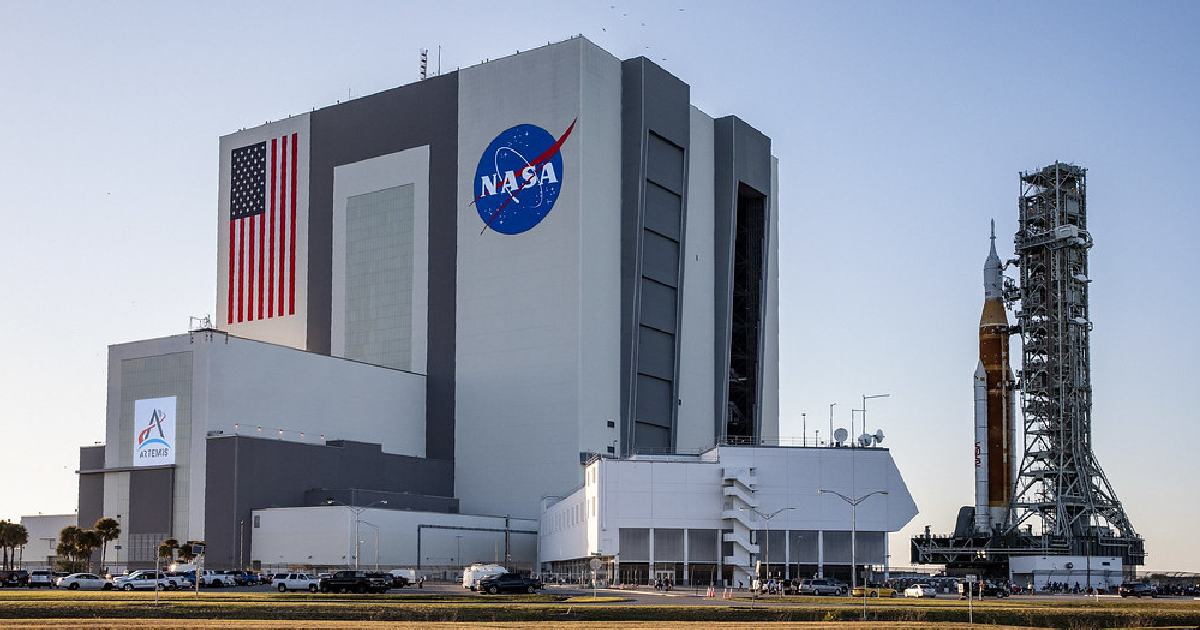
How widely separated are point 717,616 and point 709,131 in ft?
362

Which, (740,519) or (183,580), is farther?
(740,519)

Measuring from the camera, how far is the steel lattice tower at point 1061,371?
15225 centimetres

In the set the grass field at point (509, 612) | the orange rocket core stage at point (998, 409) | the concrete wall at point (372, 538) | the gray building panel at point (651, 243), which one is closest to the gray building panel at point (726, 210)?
the gray building panel at point (651, 243)

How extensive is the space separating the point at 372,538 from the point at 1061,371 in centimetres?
6954

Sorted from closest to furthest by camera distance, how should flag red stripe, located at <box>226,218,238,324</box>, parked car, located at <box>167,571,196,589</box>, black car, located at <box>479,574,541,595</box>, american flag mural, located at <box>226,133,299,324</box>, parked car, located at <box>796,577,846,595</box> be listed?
black car, located at <box>479,574,541,595</box>
parked car, located at <box>796,577,846,595</box>
parked car, located at <box>167,571,196,589</box>
american flag mural, located at <box>226,133,299,324</box>
flag red stripe, located at <box>226,218,238,324</box>

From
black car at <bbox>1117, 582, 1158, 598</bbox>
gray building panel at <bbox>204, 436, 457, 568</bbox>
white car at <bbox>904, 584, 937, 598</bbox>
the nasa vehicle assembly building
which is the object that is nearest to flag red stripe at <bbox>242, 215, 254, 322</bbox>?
the nasa vehicle assembly building

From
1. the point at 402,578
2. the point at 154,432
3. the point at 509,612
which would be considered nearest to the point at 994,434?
the point at 402,578

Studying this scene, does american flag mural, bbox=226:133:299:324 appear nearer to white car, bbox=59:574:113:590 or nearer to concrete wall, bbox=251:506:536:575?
concrete wall, bbox=251:506:536:575

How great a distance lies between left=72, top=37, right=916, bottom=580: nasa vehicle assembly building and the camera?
454ft

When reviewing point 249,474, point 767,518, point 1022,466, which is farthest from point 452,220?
point 1022,466

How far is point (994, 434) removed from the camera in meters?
156

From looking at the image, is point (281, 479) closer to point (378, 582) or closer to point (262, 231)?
point (262, 231)

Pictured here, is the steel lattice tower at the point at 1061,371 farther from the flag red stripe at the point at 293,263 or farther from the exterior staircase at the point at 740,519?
the flag red stripe at the point at 293,263

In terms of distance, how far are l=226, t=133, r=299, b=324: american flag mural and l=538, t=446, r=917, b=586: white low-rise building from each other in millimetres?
58645
